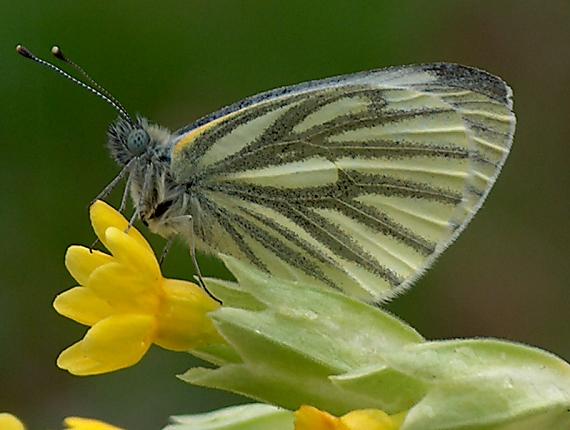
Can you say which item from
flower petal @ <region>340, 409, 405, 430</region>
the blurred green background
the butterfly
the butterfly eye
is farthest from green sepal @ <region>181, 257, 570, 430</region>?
the blurred green background

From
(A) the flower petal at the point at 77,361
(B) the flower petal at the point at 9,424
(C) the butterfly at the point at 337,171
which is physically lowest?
(B) the flower petal at the point at 9,424

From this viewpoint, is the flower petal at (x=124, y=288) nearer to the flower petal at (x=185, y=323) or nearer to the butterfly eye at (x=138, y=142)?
the flower petal at (x=185, y=323)

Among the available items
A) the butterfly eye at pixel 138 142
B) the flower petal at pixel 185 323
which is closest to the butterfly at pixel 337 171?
the butterfly eye at pixel 138 142

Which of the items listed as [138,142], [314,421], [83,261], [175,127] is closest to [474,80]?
[138,142]

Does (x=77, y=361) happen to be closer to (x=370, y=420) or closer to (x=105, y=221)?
(x=105, y=221)

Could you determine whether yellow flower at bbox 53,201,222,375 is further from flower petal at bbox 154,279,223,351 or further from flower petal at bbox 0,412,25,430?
flower petal at bbox 0,412,25,430

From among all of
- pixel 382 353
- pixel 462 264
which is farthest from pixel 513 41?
pixel 382 353
